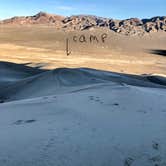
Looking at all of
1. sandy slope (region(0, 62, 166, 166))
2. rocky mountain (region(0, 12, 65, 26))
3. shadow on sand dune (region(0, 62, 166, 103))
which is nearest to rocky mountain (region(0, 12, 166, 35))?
rocky mountain (region(0, 12, 65, 26))

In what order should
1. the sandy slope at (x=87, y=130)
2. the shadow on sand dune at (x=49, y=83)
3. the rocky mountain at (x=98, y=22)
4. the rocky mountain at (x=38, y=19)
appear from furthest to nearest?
the rocky mountain at (x=38, y=19) → the rocky mountain at (x=98, y=22) → the shadow on sand dune at (x=49, y=83) → the sandy slope at (x=87, y=130)

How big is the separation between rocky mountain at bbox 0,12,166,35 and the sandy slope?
93.9 feet

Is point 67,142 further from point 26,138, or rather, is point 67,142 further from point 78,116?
point 78,116

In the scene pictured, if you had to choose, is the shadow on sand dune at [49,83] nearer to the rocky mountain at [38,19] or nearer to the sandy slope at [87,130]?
the sandy slope at [87,130]

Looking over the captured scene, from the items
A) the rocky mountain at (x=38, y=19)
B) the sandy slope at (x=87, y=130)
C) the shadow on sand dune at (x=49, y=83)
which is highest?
the rocky mountain at (x=38, y=19)

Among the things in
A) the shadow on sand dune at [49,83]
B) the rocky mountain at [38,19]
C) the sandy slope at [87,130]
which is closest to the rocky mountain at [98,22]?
the rocky mountain at [38,19]

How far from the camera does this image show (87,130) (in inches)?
130

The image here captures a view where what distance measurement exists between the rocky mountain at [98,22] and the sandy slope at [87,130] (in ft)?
93.9

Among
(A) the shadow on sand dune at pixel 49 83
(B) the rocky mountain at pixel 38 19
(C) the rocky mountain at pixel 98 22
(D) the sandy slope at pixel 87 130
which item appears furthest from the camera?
(B) the rocky mountain at pixel 38 19

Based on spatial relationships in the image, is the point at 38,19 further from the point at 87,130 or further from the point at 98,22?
the point at 87,130

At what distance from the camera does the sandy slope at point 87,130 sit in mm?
2783

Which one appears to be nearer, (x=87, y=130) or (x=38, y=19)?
(x=87, y=130)

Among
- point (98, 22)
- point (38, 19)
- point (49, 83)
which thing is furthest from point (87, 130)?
point (38, 19)

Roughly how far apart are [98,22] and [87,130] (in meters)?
37.2
